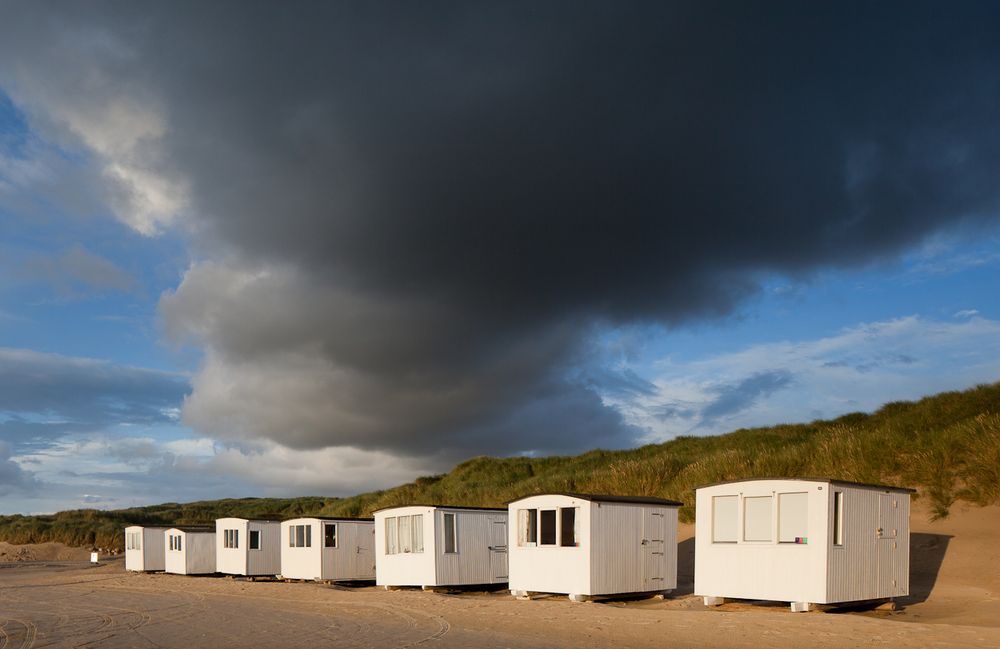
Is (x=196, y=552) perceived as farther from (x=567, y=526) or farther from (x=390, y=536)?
(x=567, y=526)

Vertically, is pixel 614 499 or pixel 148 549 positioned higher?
pixel 614 499

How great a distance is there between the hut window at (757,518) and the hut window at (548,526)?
5.24m

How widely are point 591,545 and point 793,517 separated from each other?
469 centimetres

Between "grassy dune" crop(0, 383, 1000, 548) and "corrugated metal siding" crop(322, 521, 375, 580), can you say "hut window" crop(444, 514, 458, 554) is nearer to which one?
"corrugated metal siding" crop(322, 521, 375, 580)

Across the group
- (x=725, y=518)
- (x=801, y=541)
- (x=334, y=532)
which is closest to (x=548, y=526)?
(x=725, y=518)

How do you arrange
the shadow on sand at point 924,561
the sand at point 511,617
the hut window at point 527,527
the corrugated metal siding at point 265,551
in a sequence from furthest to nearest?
the corrugated metal siding at point 265,551, the shadow on sand at point 924,561, the hut window at point 527,527, the sand at point 511,617

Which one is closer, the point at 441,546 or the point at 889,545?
the point at 889,545

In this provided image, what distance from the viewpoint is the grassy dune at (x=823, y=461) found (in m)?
26.7

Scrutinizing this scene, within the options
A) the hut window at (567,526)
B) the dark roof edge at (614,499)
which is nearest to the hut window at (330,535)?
the dark roof edge at (614,499)

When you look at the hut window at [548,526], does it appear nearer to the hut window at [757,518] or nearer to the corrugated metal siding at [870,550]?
the hut window at [757,518]

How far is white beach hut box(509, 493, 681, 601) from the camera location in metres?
20.1

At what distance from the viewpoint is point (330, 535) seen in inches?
1134

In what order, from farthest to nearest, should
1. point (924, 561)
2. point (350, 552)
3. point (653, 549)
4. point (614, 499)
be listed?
point (350, 552) < point (924, 561) < point (653, 549) < point (614, 499)

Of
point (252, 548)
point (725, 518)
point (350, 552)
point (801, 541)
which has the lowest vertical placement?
point (252, 548)
